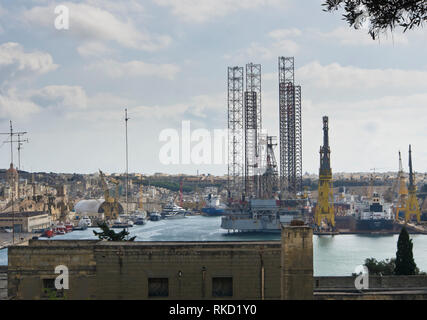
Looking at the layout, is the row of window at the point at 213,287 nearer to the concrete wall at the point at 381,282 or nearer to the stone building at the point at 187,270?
the stone building at the point at 187,270

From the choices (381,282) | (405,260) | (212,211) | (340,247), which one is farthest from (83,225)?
(381,282)

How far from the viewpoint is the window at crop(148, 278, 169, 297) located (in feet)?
26.0

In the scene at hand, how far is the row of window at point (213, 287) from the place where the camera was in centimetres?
793

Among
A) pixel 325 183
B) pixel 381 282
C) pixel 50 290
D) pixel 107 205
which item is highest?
pixel 325 183

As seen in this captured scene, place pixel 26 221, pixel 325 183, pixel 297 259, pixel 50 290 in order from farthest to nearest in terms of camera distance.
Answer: pixel 26 221 → pixel 325 183 → pixel 50 290 → pixel 297 259

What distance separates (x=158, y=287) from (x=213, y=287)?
0.86 m

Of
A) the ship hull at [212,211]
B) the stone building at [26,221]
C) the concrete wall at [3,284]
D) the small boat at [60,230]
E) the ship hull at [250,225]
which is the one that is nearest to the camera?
the concrete wall at [3,284]

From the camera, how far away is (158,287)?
7957 millimetres

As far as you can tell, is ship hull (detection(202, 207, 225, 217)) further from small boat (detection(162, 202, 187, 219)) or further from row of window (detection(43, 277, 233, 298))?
row of window (detection(43, 277, 233, 298))

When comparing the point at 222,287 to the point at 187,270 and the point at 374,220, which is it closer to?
the point at 187,270

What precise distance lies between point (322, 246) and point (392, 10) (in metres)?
37.9

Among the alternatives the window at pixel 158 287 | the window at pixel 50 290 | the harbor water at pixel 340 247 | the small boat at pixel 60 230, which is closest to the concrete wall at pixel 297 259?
the window at pixel 158 287

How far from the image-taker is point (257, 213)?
51.0 metres

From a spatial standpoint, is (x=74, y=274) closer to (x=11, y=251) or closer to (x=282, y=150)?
(x=11, y=251)
